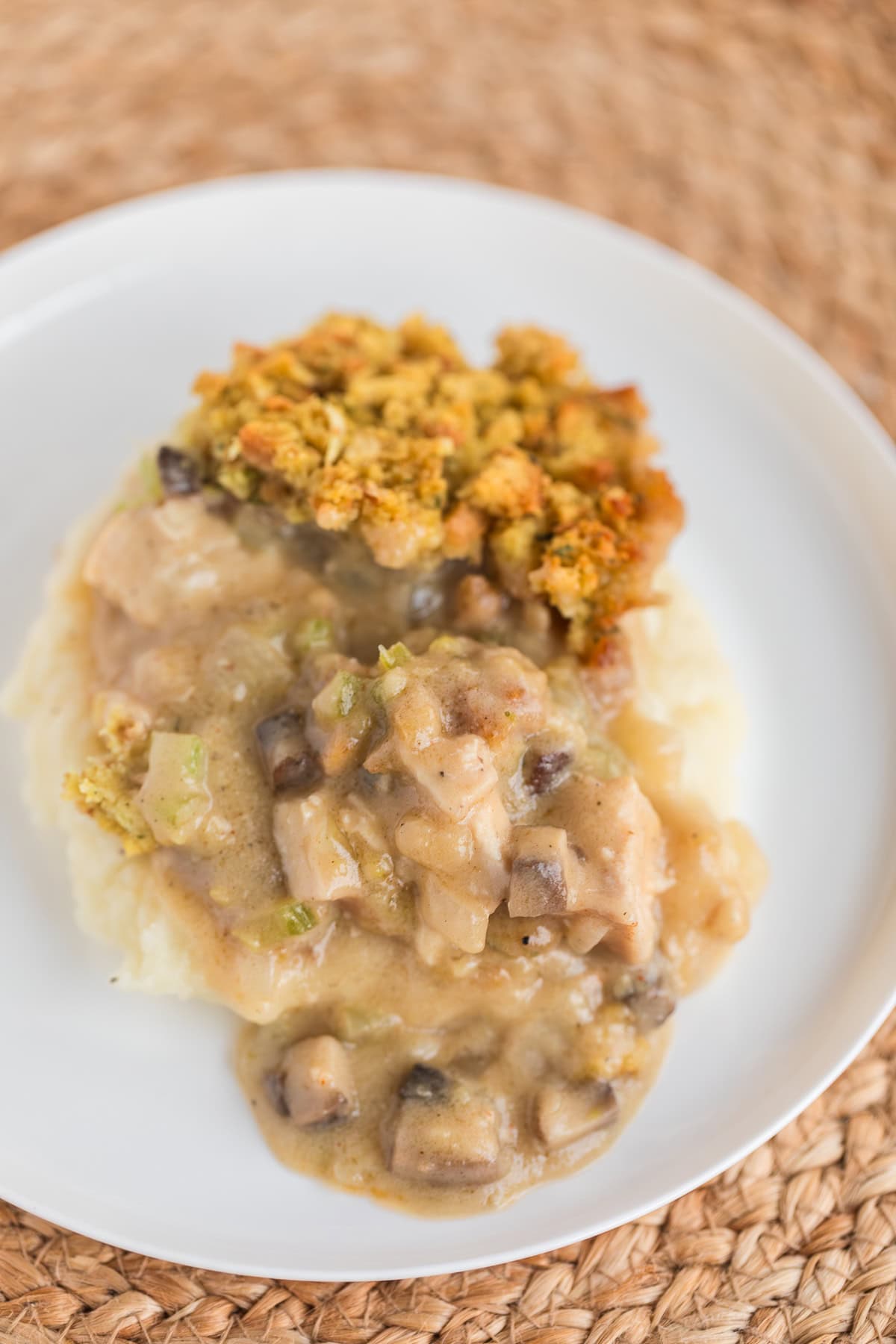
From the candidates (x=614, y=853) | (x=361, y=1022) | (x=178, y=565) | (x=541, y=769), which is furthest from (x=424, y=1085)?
(x=178, y=565)

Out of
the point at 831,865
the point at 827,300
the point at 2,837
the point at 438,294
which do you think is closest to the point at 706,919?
the point at 831,865

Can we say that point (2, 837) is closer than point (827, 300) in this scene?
Yes

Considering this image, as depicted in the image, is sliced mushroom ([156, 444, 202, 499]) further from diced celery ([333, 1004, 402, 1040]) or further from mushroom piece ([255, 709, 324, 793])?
diced celery ([333, 1004, 402, 1040])

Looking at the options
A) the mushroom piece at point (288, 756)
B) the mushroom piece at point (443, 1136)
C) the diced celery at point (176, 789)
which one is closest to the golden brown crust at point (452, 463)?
the mushroom piece at point (288, 756)

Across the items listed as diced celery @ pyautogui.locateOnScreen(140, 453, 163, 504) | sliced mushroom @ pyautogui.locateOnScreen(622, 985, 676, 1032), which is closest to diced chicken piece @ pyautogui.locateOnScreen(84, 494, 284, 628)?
diced celery @ pyautogui.locateOnScreen(140, 453, 163, 504)

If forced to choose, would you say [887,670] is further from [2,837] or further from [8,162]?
[8,162]

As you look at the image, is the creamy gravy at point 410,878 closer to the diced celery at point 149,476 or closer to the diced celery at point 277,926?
the diced celery at point 277,926
